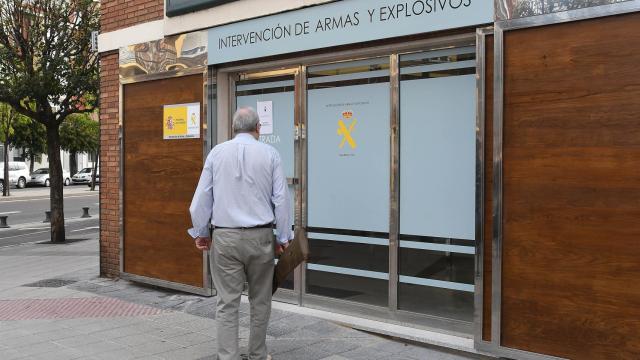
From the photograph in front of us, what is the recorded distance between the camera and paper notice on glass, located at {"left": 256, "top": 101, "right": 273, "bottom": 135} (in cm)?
707

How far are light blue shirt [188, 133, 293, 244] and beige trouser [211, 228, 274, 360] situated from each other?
9 centimetres

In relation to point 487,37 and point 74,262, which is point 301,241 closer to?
point 487,37

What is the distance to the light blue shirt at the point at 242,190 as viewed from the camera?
4512mm

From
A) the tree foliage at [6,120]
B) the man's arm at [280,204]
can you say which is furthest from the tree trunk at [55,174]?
the tree foliage at [6,120]

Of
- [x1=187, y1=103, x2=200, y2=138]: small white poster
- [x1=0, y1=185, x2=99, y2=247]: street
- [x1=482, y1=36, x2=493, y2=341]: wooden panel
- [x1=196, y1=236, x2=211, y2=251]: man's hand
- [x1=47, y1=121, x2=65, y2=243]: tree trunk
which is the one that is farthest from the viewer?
[x1=0, y1=185, x2=99, y2=247]: street

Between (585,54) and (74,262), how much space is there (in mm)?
8875

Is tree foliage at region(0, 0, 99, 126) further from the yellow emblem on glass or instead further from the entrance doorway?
the yellow emblem on glass

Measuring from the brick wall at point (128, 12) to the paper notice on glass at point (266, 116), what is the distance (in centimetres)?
188

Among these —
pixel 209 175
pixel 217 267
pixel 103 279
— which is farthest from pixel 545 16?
pixel 103 279

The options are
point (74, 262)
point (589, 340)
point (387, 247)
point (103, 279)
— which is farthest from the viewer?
point (74, 262)

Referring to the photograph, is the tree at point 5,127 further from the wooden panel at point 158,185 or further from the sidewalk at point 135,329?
the wooden panel at point 158,185

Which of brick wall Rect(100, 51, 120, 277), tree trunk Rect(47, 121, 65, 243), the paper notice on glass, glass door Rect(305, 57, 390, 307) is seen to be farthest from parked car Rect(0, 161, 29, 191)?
glass door Rect(305, 57, 390, 307)

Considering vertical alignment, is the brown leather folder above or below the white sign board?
below

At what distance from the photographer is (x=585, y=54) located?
4465 mm
